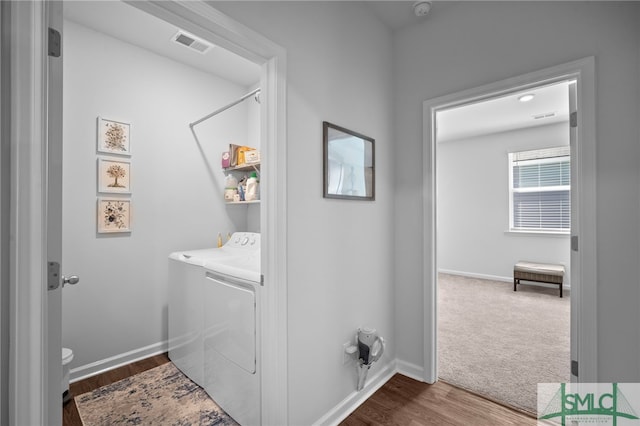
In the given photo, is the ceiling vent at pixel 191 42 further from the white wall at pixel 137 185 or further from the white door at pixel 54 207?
the white door at pixel 54 207

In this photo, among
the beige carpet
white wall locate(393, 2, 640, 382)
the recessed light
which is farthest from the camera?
the recessed light

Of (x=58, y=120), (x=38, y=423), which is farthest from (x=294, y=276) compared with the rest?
(x=58, y=120)

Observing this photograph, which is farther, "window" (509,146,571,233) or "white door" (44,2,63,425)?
"window" (509,146,571,233)

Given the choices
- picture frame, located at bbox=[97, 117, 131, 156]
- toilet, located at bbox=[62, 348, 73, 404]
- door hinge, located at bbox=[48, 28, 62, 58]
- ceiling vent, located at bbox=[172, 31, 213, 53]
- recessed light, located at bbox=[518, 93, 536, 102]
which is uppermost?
recessed light, located at bbox=[518, 93, 536, 102]

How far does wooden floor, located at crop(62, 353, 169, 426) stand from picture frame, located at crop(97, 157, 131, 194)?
1.46 m

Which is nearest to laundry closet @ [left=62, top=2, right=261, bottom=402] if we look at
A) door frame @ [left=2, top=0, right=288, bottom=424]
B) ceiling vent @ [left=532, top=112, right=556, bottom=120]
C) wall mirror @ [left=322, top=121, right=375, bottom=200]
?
wall mirror @ [left=322, top=121, right=375, bottom=200]

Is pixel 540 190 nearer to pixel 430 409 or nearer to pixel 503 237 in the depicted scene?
pixel 503 237

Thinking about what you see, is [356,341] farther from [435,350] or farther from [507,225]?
Answer: [507,225]

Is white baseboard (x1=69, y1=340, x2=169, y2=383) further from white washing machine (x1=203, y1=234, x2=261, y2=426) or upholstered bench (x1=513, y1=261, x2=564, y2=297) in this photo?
upholstered bench (x1=513, y1=261, x2=564, y2=297)

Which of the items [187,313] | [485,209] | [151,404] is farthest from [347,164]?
[485,209]

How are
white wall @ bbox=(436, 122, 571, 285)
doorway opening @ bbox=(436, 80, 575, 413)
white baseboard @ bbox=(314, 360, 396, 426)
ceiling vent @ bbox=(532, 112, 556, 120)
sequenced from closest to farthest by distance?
white baseboard @ bbox=(314, 360, 396, 426), doorway opening @ bbox=(436, 80, 575, 413), ceiling vent @ bbox=(532, 112, 556, 120), white wall @ bbox=(436, 122, 571, 285)

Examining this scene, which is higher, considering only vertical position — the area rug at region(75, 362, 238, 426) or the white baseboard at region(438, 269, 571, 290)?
the white baseboard at region(438, 269, 571, 290)

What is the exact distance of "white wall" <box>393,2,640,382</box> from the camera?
59.6 inches

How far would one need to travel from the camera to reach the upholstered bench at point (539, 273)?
4332mm
